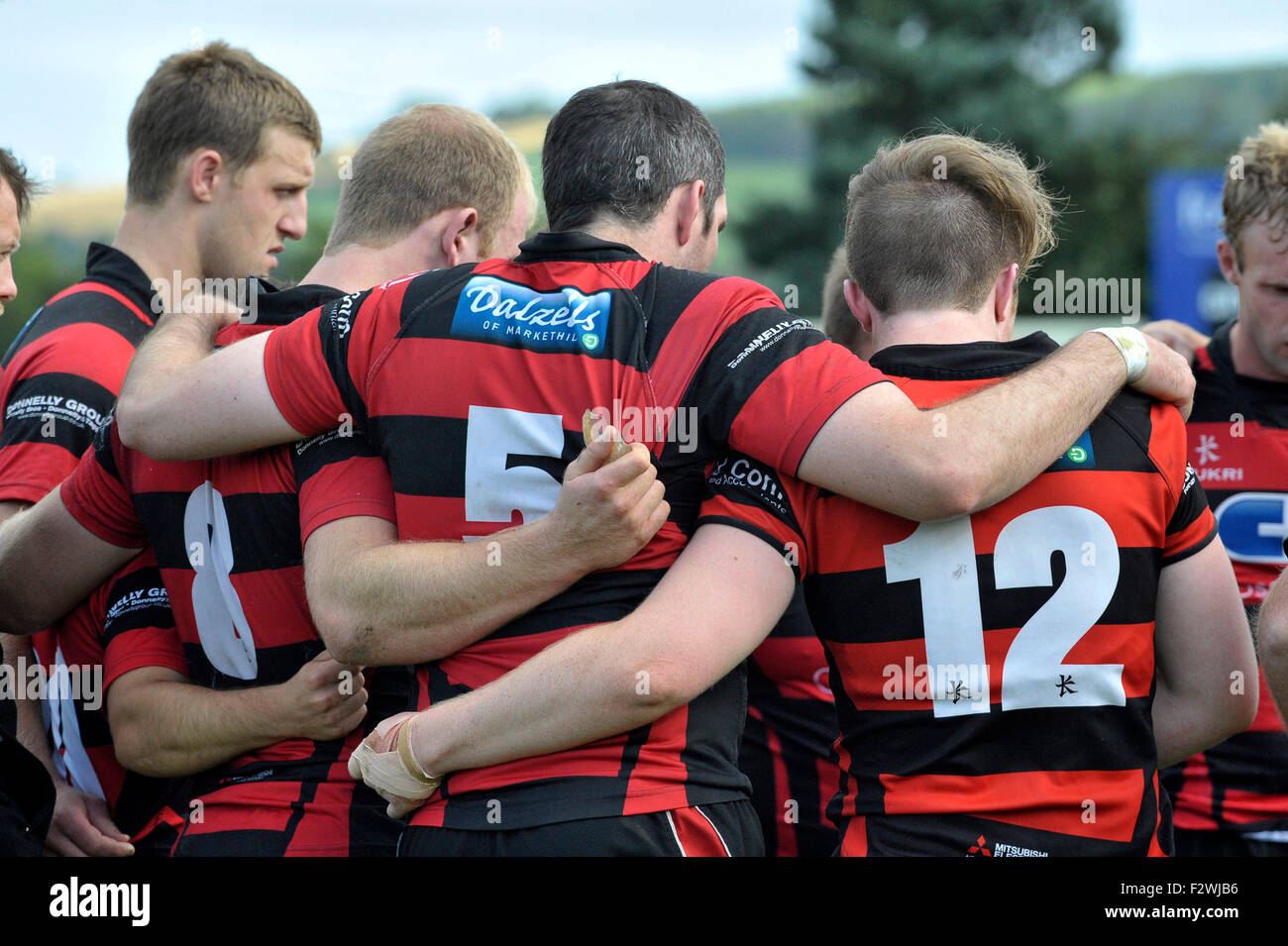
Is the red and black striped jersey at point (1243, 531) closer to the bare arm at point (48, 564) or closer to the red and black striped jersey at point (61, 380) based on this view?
the bare arm at point (48, 564)

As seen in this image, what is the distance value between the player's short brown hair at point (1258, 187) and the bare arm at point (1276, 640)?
75.8 inches

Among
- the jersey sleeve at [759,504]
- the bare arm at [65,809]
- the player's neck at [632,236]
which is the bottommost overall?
the bare arm at [65,809]

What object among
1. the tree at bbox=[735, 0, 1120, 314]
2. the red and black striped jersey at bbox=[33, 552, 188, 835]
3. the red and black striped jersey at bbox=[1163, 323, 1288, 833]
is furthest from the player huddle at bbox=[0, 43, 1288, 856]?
the tree at bbox=[735, 0, 1120, 314]

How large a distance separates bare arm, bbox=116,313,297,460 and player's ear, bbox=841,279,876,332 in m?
1.26

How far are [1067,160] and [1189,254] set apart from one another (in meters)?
11.4

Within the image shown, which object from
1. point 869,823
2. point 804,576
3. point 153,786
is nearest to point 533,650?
point 804,576

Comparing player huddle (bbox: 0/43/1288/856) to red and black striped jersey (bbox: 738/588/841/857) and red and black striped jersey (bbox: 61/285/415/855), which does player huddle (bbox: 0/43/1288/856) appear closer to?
red and black striped jersey (bbox: 61/285/415/855)

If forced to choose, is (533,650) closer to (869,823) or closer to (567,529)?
(567,529)

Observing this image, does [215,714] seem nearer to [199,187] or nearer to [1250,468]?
[199,187]

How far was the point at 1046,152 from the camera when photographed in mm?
25281

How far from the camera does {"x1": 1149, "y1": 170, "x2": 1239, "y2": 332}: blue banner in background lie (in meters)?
15.3

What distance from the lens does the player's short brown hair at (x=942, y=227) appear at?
2.64m

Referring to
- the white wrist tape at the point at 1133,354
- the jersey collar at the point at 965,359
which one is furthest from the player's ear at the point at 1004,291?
the white wrist tape at the point at 1133,354

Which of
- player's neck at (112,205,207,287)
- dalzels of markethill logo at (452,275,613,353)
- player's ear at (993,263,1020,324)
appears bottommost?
dalzels of markethill logo at (452,275,613,353)
